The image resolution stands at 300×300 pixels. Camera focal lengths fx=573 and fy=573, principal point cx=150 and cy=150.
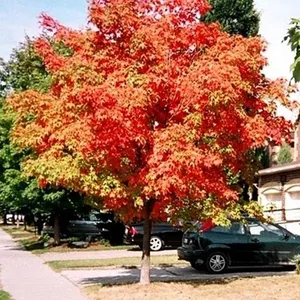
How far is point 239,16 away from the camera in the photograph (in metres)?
30.9

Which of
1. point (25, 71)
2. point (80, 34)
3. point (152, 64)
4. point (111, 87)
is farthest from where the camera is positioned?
point (25, 71)

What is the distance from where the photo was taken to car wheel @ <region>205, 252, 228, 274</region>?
1570cm

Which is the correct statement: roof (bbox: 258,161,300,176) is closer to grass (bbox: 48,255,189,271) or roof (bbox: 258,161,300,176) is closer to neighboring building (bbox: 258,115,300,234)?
neighboring building (bbox: 258,115,300,234)

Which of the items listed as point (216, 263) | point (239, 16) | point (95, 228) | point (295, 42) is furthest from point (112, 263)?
point (239, 16)

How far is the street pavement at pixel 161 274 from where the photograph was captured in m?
14.4

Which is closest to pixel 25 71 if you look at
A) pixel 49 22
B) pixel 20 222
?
pixel 49 22

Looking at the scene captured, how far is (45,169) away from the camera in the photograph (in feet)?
38.5

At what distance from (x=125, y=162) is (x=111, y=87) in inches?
66.4

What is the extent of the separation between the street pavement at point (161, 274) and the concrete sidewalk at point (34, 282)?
52 centimetres

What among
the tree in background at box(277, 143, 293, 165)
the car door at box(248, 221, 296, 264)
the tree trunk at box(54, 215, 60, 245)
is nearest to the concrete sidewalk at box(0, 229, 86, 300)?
the car door at box(248, 221, 296, 264)

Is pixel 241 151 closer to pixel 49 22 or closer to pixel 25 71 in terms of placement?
pixel 49 22

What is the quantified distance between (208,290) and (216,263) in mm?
3676

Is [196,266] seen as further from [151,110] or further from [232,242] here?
[151,110]

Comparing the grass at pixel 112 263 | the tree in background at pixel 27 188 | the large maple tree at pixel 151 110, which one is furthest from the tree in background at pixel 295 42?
the tree in background at pixel 27 188
